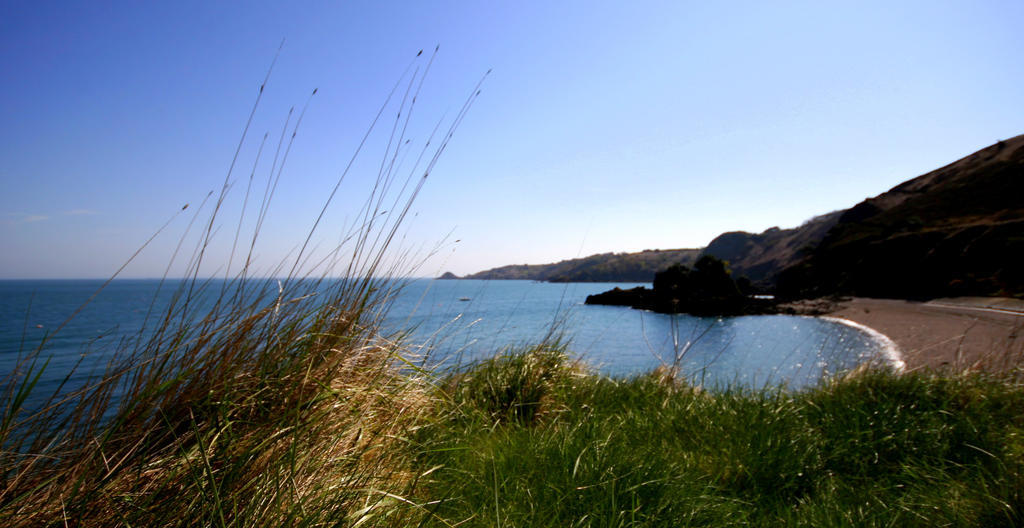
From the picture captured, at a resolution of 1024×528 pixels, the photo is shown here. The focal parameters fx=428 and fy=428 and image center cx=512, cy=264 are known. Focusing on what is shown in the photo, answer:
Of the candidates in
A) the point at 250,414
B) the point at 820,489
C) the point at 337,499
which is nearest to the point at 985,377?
the point at 820,489

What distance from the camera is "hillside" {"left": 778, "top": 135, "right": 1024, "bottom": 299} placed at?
24.5 metres

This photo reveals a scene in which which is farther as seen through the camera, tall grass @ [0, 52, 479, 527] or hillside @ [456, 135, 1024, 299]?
hillside @ [456, 135, 1024, 299]

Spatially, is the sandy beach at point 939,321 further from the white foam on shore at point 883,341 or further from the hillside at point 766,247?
the hillside at point 766,247

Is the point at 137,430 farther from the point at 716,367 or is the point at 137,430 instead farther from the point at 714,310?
the point at 714,310

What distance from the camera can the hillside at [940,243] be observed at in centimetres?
2448

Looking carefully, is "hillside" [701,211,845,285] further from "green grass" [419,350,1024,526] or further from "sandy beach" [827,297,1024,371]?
"green grass" [419,350,1024,526]

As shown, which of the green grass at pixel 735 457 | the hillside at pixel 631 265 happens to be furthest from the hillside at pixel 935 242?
the hillside at pixel 631 265

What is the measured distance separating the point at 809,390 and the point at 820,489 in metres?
2.12

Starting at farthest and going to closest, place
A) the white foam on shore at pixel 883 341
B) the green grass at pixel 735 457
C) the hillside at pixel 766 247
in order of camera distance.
→ the hillside at pixel 766 247 < the white foam on shore at pixel 883 341 < the green grass at pixel 735 457

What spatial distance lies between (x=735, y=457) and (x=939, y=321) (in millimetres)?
23650

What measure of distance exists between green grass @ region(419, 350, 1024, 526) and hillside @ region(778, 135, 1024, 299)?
83.2 ft

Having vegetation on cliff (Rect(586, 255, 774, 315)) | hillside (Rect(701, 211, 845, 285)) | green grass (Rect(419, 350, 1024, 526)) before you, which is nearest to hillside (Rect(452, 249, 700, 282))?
hillside (Rect(701, 211, 845, 285))

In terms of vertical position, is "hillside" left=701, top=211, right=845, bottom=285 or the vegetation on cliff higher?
"hillside" left=701, top=211, right=845, bottom=285

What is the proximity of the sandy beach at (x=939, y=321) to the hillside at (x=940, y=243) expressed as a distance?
5.81 feet
